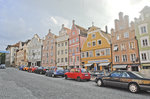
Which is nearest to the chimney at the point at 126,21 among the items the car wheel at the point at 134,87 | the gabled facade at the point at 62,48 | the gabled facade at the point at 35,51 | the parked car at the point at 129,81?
the gabled facade at the point at 62,48

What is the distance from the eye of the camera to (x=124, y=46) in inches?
1117

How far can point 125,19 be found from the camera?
2897 centimetres

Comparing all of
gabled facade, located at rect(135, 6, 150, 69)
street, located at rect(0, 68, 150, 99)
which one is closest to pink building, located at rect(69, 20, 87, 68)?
gabled facade, located at rect(135, 6, 150, 69)

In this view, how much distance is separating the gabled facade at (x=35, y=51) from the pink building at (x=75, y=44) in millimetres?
21640

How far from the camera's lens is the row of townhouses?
2600 centimetres

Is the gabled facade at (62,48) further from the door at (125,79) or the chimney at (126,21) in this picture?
the door at (125,79)

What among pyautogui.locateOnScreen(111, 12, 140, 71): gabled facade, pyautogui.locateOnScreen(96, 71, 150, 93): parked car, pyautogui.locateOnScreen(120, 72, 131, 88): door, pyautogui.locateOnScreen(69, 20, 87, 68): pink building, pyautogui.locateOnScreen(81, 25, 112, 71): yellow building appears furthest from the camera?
pyautogui.locateOnScreen(69, 20, 87, 68): pink building

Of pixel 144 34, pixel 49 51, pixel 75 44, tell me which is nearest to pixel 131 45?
pixel 144 34

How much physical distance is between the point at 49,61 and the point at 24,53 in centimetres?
3008

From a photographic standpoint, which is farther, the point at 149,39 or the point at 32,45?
the point at 32,45

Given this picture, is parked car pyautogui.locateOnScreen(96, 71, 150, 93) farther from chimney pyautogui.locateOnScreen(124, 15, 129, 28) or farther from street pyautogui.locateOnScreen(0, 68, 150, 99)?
chimney pyautogui.locateOnScreen(124, 15, 129, 28)

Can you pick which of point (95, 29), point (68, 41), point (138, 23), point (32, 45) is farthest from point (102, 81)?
point (32, 45)

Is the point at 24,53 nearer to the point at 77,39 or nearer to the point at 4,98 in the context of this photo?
the point at 77,39

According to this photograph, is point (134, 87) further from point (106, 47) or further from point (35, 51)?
point (35, 51)
